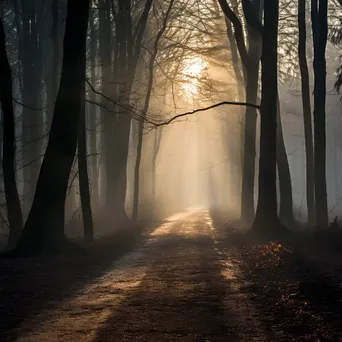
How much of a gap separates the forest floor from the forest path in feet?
0.04

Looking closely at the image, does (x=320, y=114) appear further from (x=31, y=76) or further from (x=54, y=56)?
A: (x=31, y=76)

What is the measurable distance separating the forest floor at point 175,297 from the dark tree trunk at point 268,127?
3.85m

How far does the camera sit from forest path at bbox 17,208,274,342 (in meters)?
6.63

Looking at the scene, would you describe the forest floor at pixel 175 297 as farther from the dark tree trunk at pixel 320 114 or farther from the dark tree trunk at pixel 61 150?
the dark tree trunk at pixel 320 114

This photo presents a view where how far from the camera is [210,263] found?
44.3 ft

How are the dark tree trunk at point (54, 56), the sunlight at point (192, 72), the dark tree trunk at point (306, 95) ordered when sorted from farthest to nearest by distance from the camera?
the sunlight at point (192, 72) < the dark tree trunk at point (306, 95) < the dark tree trunk at point (54, 56)

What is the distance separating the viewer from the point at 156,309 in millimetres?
8102

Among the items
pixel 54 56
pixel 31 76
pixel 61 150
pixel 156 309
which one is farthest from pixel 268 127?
pixel 31 76

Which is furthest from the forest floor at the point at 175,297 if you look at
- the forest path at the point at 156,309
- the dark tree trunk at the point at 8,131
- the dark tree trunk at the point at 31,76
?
A: the dark tree trunk at the point at 31,76

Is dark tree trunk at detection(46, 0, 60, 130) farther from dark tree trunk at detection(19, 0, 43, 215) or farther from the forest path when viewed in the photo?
the forest path

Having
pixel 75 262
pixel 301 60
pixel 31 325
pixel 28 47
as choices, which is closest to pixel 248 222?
pixel 301 60

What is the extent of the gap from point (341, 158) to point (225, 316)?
220 ft

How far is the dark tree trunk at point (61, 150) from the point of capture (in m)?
14.7

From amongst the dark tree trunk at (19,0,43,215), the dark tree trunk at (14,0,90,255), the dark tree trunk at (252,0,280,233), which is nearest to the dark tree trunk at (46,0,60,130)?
the dark tree trunk at (19,0,43,215)
